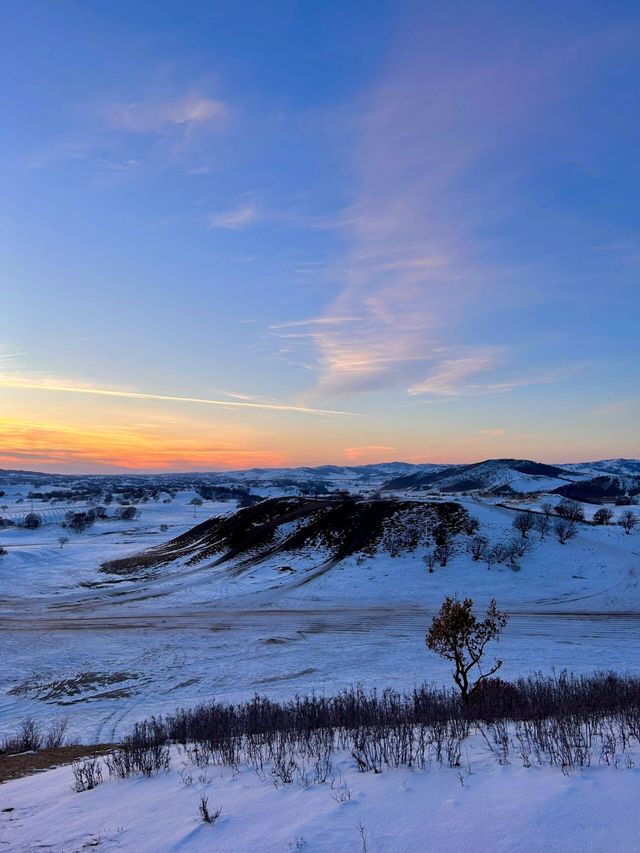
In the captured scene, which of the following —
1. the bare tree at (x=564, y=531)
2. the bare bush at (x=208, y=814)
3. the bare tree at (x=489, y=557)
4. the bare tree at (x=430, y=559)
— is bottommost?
the bare tree at (x=430, y=559)

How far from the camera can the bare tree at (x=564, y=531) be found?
46938 mm

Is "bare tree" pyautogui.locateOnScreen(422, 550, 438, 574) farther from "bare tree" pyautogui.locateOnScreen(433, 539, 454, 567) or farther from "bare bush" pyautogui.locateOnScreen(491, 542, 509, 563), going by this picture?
"bare bush" pyautogui.locateOnScreen(491, 542, 509, 563)

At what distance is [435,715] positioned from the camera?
10.8 m

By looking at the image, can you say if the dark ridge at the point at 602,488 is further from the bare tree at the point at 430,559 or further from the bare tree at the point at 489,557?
the bare tree at the point at 430,559

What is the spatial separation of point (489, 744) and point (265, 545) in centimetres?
4541

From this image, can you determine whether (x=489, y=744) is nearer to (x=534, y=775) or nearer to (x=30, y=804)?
(x=534, y=775)

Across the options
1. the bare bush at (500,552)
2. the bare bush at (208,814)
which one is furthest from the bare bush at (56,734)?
the bare bush at (500,552)

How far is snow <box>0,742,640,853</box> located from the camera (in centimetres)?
491

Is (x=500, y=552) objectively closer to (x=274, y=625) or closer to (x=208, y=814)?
(x=274, y=625)

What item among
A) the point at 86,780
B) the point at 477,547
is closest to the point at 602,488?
the point at 477,547

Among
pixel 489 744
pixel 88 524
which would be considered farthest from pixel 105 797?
pixel 88 524

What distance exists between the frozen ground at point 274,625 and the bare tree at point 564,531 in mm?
720

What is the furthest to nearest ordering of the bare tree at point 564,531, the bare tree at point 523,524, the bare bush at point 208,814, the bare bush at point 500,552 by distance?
the bare tree at point 523,524
the bare tree at point 564,531
the bare bush at point 500,552
the bare bush at point 208,814

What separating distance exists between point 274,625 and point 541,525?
1147 inches
